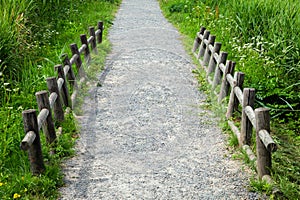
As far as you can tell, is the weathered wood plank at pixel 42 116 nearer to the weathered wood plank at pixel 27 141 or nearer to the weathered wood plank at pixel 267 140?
the weathered wood plank at pixel 27 141

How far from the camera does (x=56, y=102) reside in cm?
601

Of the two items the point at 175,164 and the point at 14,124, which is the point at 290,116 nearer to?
the point at 175,164

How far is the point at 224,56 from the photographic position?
7637mm

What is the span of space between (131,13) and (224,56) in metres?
10.5

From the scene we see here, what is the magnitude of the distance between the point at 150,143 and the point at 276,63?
112 inches

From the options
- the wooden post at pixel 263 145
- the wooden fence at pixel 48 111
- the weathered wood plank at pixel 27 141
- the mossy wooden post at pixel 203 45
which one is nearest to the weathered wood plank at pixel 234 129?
the wooden post at pixel 263 145

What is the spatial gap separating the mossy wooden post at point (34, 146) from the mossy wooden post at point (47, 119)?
0.63 meters

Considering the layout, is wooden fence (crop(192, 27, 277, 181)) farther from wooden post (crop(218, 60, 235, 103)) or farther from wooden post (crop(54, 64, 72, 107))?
wooden post (crop(54, 64, 72, 107))

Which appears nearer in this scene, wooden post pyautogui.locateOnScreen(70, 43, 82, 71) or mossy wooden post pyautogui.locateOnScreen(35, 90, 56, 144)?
mossy wooden post pyautogui.locateOnScreen(35, 90, 56, 144)

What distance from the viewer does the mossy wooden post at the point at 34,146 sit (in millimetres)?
4473

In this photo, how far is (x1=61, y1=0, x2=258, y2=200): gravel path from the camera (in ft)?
15.5

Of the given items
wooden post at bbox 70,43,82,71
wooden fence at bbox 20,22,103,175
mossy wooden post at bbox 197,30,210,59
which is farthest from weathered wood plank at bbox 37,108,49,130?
mossy wooden post at bbox 197,30,210,59

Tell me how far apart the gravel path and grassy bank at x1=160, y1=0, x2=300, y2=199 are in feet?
1.78

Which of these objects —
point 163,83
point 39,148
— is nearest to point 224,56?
point 163,83
